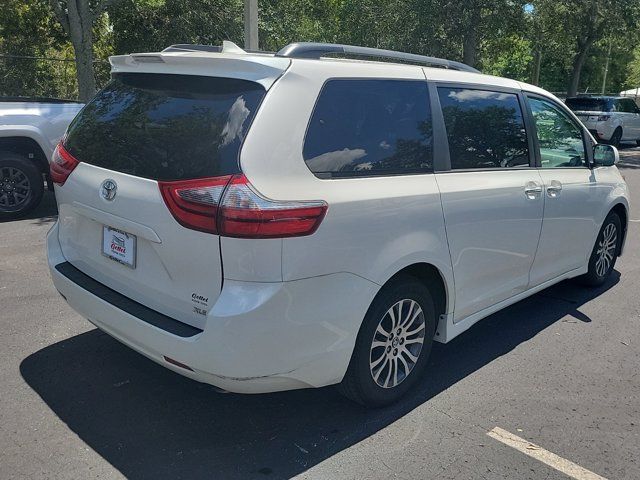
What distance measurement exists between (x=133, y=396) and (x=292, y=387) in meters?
1.07

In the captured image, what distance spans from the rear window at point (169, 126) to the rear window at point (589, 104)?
18.7 m

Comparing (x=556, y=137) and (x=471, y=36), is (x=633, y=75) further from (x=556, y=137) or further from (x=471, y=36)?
(x=556, y=137)

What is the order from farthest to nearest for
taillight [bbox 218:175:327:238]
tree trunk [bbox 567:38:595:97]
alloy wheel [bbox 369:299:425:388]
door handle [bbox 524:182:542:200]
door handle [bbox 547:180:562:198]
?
tree trunk [bbox 567:38:595:97] < door handle [bbox 547:180:562:198] < door handle [bbox 524:182:542:200] < alloy wheel [bbox 369:299:425:388] < taillight [bbox 218:175:327:238]

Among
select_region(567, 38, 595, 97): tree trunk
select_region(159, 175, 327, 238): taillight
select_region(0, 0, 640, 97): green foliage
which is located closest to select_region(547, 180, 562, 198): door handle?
select_region(159, 175, 327, 238): taillight

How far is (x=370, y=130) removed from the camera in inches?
121

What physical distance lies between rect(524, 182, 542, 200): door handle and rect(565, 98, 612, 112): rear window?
1692 centimetres

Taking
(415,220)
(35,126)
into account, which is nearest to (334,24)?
(35,126)

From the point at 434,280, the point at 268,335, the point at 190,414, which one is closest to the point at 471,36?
the point at 434,280

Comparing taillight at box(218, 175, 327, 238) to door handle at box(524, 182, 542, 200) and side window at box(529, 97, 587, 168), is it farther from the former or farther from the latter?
side window at box(529, 97, 587, 168)

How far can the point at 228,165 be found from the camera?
102 inches

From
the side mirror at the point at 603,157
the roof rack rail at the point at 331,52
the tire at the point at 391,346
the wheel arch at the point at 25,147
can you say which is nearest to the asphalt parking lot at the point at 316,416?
the tire at the point at 391,346

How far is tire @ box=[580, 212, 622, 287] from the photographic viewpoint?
526 cm

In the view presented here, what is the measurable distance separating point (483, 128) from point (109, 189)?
2.31m

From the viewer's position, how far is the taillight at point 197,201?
2568 mm
